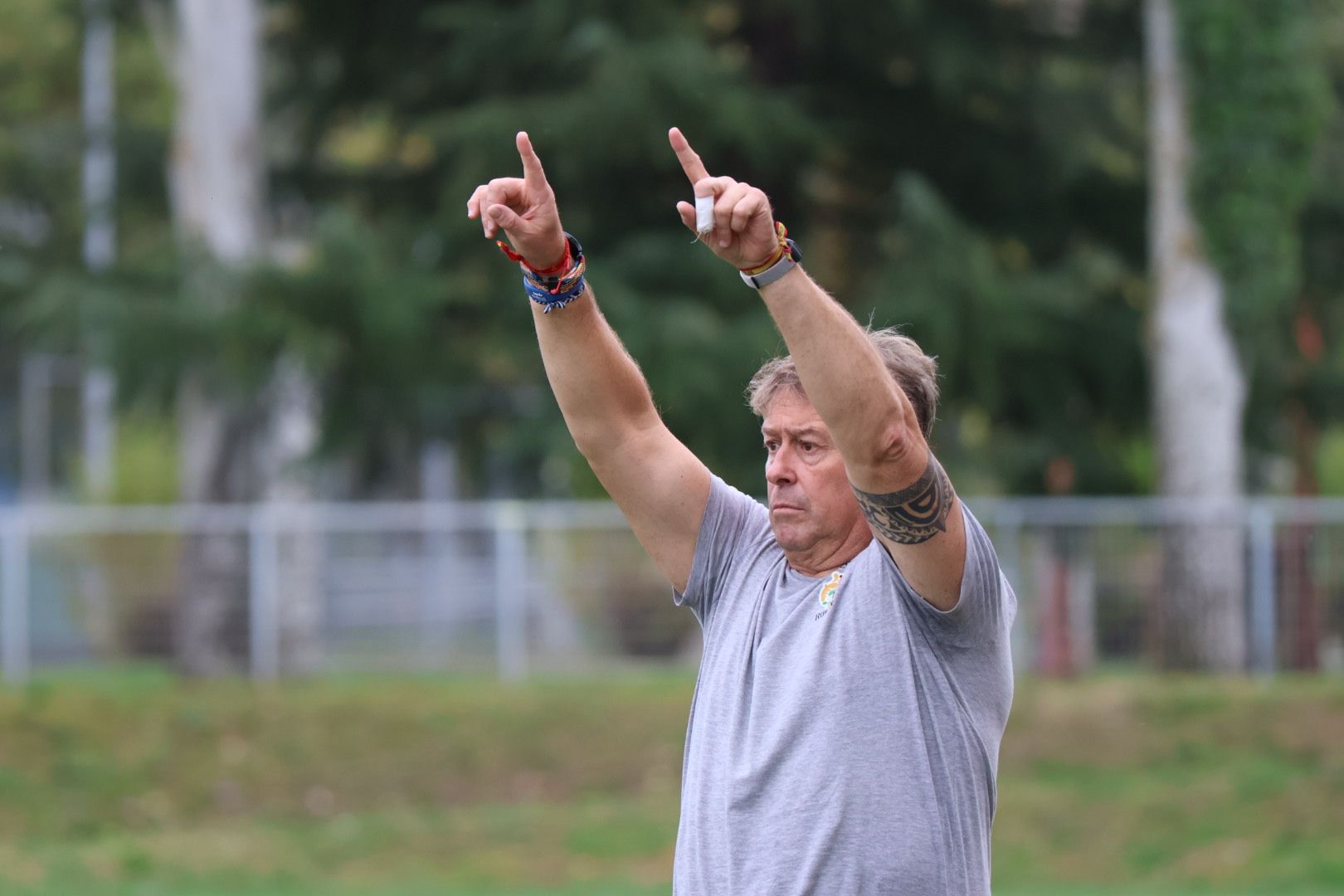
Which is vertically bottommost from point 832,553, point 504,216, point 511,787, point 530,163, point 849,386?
point 511,787

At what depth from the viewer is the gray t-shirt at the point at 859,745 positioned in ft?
10.5

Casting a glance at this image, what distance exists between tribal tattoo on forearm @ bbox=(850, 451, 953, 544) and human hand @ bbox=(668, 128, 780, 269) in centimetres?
45

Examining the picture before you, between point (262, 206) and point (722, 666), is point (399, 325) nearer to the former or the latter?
point (262, 206)

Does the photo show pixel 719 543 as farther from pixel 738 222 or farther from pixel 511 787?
pixel 511 787

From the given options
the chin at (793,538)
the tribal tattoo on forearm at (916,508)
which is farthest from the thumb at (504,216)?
the tribal tattoo on forearm at (916,508)

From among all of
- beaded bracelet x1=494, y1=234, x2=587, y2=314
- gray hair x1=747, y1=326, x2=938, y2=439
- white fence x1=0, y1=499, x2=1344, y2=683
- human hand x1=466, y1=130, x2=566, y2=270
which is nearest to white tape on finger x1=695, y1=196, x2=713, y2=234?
gray hair x1=747, y1=326, x2=938, y2=439

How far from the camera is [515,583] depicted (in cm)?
1541

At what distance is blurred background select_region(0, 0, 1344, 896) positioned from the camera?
13.5m

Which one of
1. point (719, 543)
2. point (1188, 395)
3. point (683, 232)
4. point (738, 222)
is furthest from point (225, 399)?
point (738, 222)

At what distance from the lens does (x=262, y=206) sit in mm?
16391

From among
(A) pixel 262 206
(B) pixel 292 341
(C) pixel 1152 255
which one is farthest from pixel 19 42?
(C) pixel 1152 255

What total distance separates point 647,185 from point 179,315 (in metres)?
4.29

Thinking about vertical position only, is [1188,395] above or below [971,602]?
above

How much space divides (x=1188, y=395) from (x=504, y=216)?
1333 centimetres
